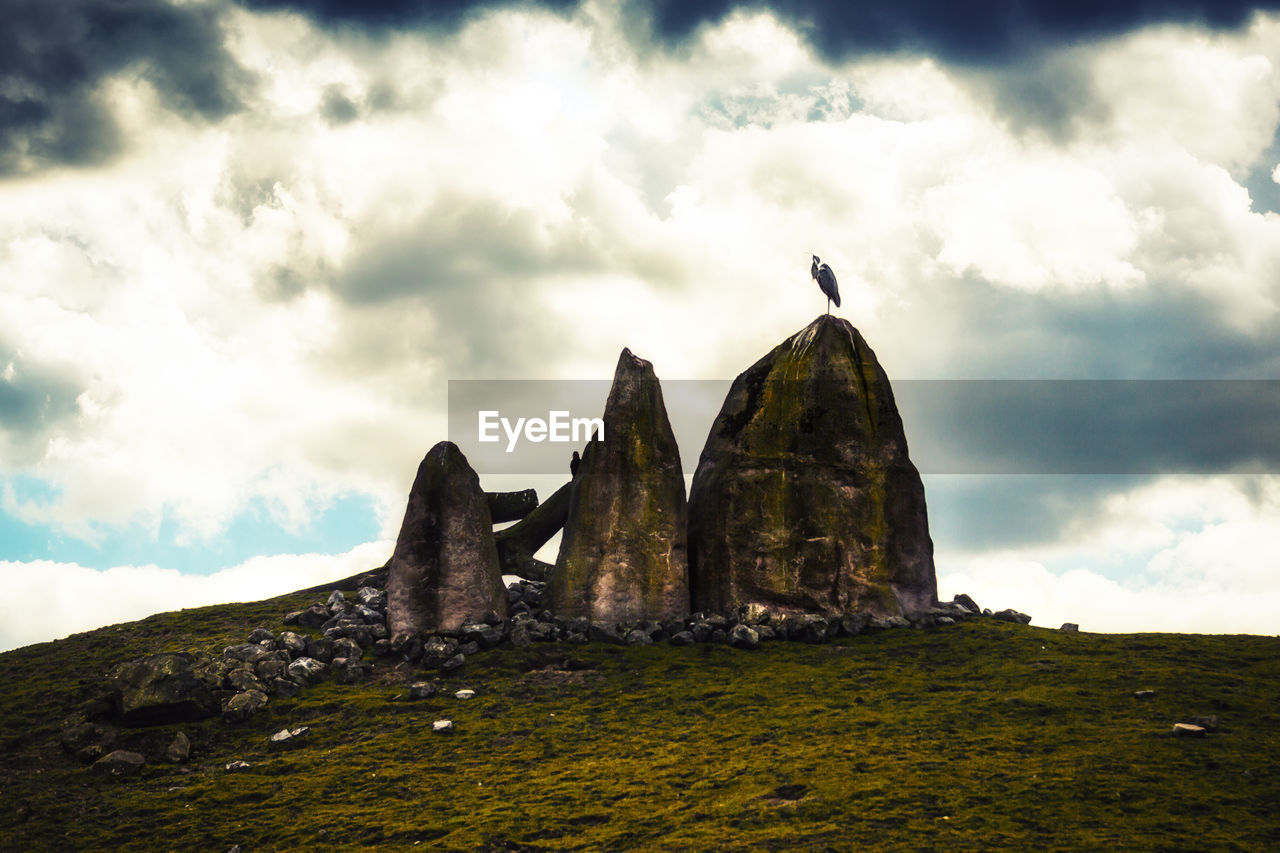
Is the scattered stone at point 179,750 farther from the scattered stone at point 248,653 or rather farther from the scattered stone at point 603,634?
the scattered stone at point 603,634

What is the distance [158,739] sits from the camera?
58.7 ft

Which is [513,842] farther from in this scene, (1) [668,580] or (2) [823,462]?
(2) [823,462]

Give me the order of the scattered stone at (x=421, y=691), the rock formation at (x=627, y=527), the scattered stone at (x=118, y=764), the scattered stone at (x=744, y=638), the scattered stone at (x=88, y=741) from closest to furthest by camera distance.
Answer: the scattered stone at (x=118, y=764) < the scattered stone at (x=88, y=741) < the scattered stone at (x=421, y=691) < the scattered stone at (x=744, y=638) < the rock formation at (x=627, y=527)

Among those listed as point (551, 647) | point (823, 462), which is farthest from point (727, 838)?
point (823, 462)

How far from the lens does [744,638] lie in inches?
842

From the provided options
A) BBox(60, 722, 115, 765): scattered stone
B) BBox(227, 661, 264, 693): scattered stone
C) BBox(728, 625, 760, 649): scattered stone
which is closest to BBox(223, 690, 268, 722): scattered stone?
BBox(227, 661, 264, 693): scattered stone

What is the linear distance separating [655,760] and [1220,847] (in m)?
7.29

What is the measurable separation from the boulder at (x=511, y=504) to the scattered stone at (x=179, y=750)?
9.82m

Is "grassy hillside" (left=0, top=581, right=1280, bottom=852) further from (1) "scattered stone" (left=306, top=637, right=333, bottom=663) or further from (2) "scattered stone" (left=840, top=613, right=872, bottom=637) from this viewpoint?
(1) "scattered stone" (left=306, top=637, right=333, bottom=663)

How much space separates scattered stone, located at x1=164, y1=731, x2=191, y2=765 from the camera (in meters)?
17.2

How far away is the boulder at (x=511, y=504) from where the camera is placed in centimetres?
2616

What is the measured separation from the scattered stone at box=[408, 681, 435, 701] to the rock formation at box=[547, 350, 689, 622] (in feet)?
12.6

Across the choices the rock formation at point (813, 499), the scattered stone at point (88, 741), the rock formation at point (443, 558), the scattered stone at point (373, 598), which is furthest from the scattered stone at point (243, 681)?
the rock formation at point (813, 499)

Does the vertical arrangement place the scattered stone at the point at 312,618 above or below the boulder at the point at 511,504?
below
